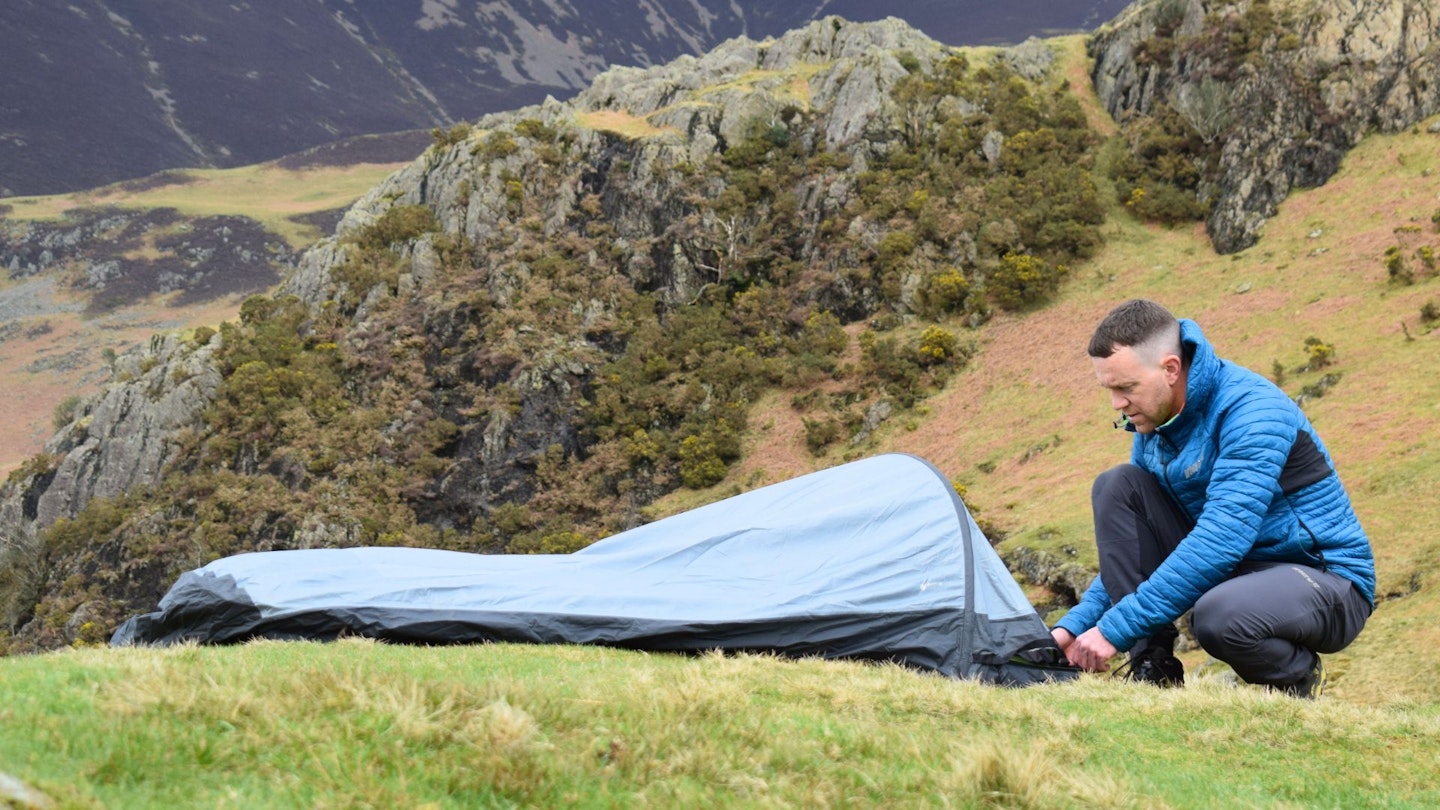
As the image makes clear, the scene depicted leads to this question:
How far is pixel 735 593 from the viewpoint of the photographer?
298 inches

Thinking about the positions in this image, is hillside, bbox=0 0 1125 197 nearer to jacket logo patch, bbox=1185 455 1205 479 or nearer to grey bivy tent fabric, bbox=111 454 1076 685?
grey bivy tent fabric, bbox=111 454 1076 685

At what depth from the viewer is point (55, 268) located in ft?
282

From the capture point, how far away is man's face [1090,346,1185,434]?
5246 millimetres

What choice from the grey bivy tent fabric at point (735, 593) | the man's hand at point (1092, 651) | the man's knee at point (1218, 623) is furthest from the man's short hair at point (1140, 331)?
the grey bivy tent fabric at point (735, 593)

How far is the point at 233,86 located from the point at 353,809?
155238 millimetres

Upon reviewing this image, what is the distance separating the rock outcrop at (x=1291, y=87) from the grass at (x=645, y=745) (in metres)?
28.6

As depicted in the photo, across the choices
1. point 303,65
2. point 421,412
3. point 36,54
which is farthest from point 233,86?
point 421,412

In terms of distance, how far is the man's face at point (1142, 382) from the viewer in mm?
5246

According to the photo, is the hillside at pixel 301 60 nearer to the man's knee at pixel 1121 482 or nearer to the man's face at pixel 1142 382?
the man's knee at pixel 1121 482

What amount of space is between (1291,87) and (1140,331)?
3192cm

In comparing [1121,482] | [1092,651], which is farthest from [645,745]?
[1121,482]

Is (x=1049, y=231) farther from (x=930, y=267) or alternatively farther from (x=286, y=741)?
(x=286, y=741)

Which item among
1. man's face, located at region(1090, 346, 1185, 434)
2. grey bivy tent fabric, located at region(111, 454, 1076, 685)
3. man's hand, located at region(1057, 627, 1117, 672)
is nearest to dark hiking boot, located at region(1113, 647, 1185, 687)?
grey bivy tent fabric, located at region(111, 454, 1076, 685)

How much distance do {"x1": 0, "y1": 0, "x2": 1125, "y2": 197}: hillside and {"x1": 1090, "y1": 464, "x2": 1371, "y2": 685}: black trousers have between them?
428ft
